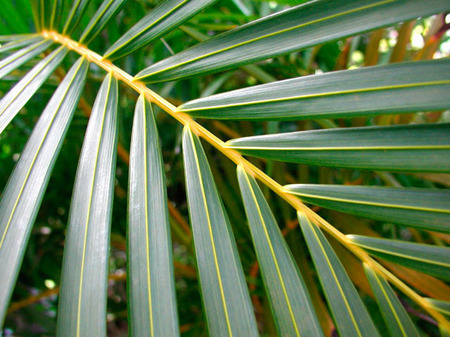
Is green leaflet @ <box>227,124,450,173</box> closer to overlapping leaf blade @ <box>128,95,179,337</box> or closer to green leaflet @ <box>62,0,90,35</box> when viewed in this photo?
overlapping leaf blade @ <box>128,95,179,337</box>

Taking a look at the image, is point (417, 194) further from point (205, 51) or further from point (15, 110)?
point (15, 110)

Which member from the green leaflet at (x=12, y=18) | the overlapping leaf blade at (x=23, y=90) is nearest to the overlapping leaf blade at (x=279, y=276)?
the overlapping leaf blade at (x=23, y=90)

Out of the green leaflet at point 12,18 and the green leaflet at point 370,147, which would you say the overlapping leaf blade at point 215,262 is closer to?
the green leaflet at point 370,147

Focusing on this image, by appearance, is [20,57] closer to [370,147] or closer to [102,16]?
[102,16]

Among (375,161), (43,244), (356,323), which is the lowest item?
(356,323)

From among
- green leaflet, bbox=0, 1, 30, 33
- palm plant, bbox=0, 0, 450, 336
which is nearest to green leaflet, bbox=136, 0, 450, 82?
palm plant, bbox=0, 0, 450, 336

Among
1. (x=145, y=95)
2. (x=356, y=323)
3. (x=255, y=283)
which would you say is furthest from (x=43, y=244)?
(x=356, y=323)
